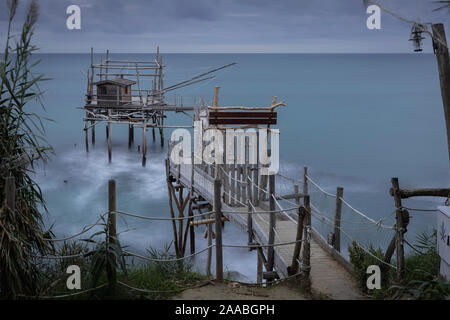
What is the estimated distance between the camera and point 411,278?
6.14m

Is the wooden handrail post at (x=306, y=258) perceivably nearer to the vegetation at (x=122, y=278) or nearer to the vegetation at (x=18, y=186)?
the vegetation at (x=122, y=278)

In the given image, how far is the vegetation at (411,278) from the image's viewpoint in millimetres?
5340

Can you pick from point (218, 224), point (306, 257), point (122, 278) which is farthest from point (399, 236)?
point (122, 278)

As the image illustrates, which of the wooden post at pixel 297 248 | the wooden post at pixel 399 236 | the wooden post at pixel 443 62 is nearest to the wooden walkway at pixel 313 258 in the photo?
the wooden post at pixel 297 248

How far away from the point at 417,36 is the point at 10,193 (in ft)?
17.3

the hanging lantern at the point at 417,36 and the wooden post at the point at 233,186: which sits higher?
the hanging lantern at the point at 417,36

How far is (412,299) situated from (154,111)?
2356 centimetres

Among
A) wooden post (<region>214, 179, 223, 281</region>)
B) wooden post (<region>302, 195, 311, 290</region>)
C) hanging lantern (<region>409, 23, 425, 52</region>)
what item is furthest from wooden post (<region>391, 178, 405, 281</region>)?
hanging lantern (<region>409, 23, 425, 52</region>)

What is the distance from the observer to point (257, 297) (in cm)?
626

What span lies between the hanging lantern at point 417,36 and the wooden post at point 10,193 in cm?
506

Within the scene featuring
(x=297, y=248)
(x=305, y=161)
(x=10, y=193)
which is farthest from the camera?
(x=305, y=161)

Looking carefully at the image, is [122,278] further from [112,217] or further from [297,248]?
[297,248]
